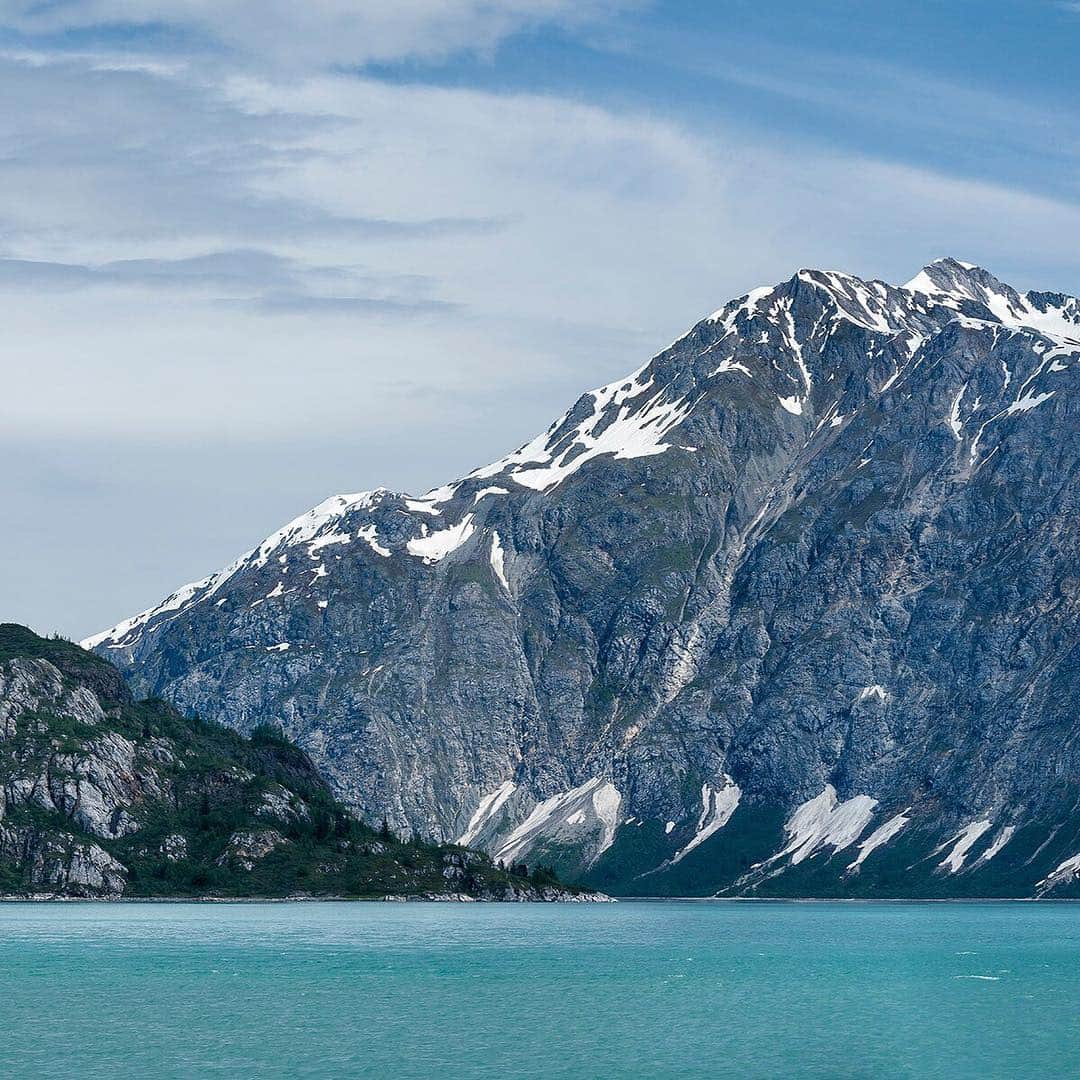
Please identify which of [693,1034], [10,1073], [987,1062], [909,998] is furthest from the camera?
[909,998]

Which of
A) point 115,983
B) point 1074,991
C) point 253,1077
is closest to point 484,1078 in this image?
point 253,1077

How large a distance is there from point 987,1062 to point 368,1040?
1859 inches

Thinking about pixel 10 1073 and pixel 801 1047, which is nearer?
pixel 10 1073

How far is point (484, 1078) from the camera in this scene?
116m

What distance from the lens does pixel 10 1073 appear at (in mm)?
113562

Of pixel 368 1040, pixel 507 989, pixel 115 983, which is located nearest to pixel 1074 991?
pixel 507 989

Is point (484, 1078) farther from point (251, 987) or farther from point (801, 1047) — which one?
point (251, 987)

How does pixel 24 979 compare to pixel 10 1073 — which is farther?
pixel 24 979

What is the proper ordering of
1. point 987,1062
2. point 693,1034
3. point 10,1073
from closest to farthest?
point 10,1073, point 987,1062, point 693,1034

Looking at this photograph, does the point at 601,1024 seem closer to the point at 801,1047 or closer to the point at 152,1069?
the point at 801,1047

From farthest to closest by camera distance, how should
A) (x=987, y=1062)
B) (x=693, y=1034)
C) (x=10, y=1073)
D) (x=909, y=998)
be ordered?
(x=909, y=998), (x=693, y=1034), (x=987, y=1062), (x=10, y=1073)

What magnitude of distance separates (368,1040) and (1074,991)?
282 feet

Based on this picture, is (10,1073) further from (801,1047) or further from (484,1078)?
(801,1047)

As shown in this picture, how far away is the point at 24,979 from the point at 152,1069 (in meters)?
68.8
